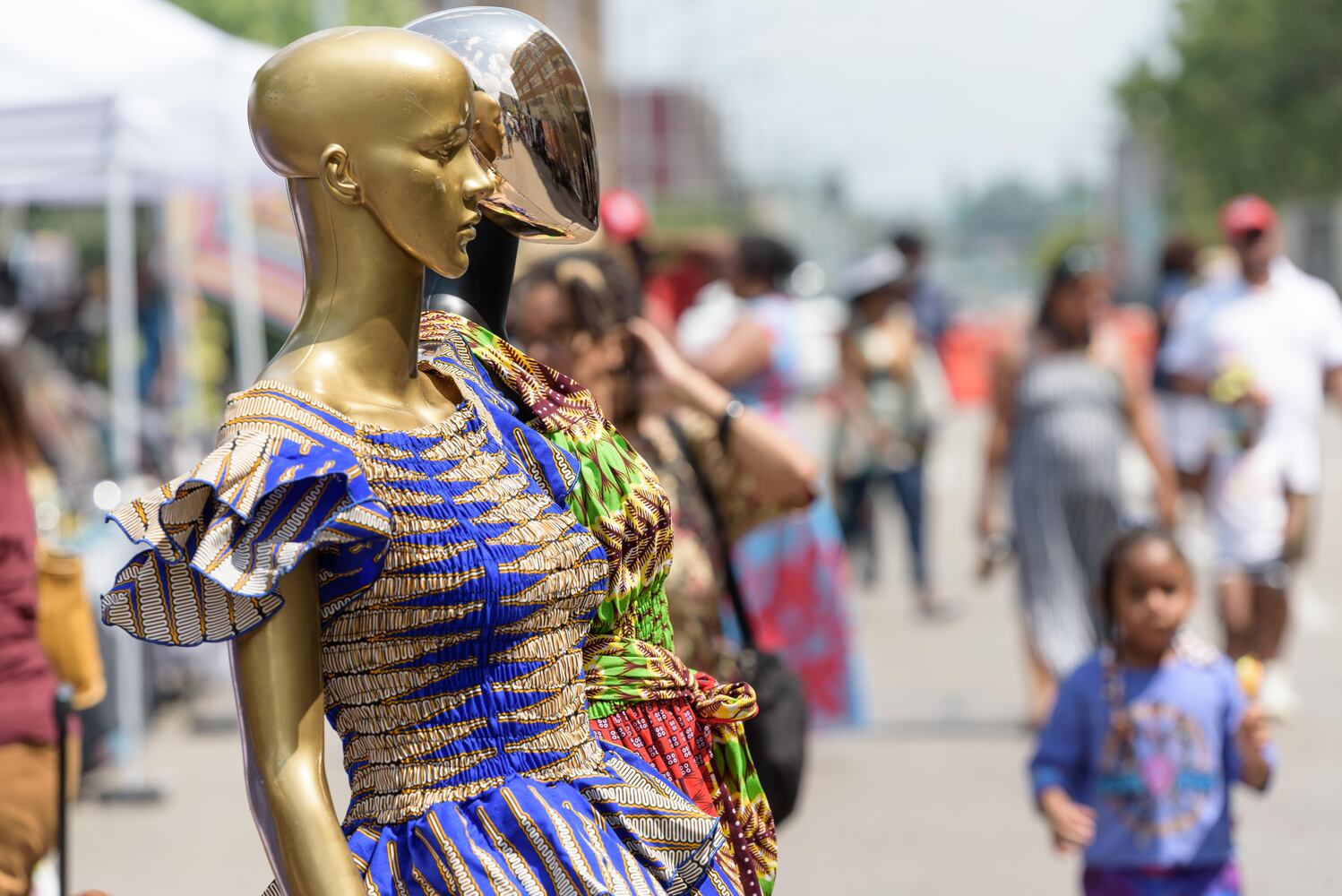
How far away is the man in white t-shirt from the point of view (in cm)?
727

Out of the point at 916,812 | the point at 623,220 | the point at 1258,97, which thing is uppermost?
the point at 1258,97

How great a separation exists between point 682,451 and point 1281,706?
4.69 meters

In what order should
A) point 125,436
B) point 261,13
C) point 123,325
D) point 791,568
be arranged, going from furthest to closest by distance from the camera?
1. point 261,13
2. point 125,436
3. point 123,325
4. point 791,568

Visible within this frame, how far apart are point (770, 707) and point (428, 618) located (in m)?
1.52

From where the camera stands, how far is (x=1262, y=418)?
7.32 metres

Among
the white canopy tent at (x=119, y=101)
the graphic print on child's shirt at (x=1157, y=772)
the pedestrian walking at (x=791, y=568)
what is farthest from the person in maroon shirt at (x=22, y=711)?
the white canopy tent at (x=119, y=101)

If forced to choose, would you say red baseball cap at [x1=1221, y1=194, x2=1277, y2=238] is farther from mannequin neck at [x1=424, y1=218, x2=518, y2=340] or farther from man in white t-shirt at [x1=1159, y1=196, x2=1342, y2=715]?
mannequin neck at [x1=424, y1=218, x2=518, y2=340]

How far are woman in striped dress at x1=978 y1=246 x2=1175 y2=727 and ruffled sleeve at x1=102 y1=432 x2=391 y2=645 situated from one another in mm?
5522

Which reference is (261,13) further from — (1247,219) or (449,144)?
(449,144)

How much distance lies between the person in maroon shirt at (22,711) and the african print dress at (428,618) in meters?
1.82

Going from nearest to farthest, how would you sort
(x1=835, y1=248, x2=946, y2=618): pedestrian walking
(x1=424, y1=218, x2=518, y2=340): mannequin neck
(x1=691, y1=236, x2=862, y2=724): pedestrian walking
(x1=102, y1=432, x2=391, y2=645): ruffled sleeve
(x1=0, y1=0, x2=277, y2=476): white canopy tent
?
(x1=102, y1=432, x2=391, y2=645): ruffled sleeve < (x1=424, y1=218, x2=518, y2=340): mannequin neck < (x1=691, y1=236, x2=862, y2=724): pedestrian walking < (x1=0, y1=0, x2=277, y2=476): white canopy tent < (x1=835, y1=248, x2=946, y2=618): pedestrian walking

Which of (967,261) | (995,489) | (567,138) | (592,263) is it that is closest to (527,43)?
(567,138)

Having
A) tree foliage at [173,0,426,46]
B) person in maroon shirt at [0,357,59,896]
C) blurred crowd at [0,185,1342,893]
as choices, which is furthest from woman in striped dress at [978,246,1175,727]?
tree foliage at [173,0,426,46]

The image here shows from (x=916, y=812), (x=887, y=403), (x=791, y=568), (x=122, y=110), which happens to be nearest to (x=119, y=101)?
(x=122, y=110)
